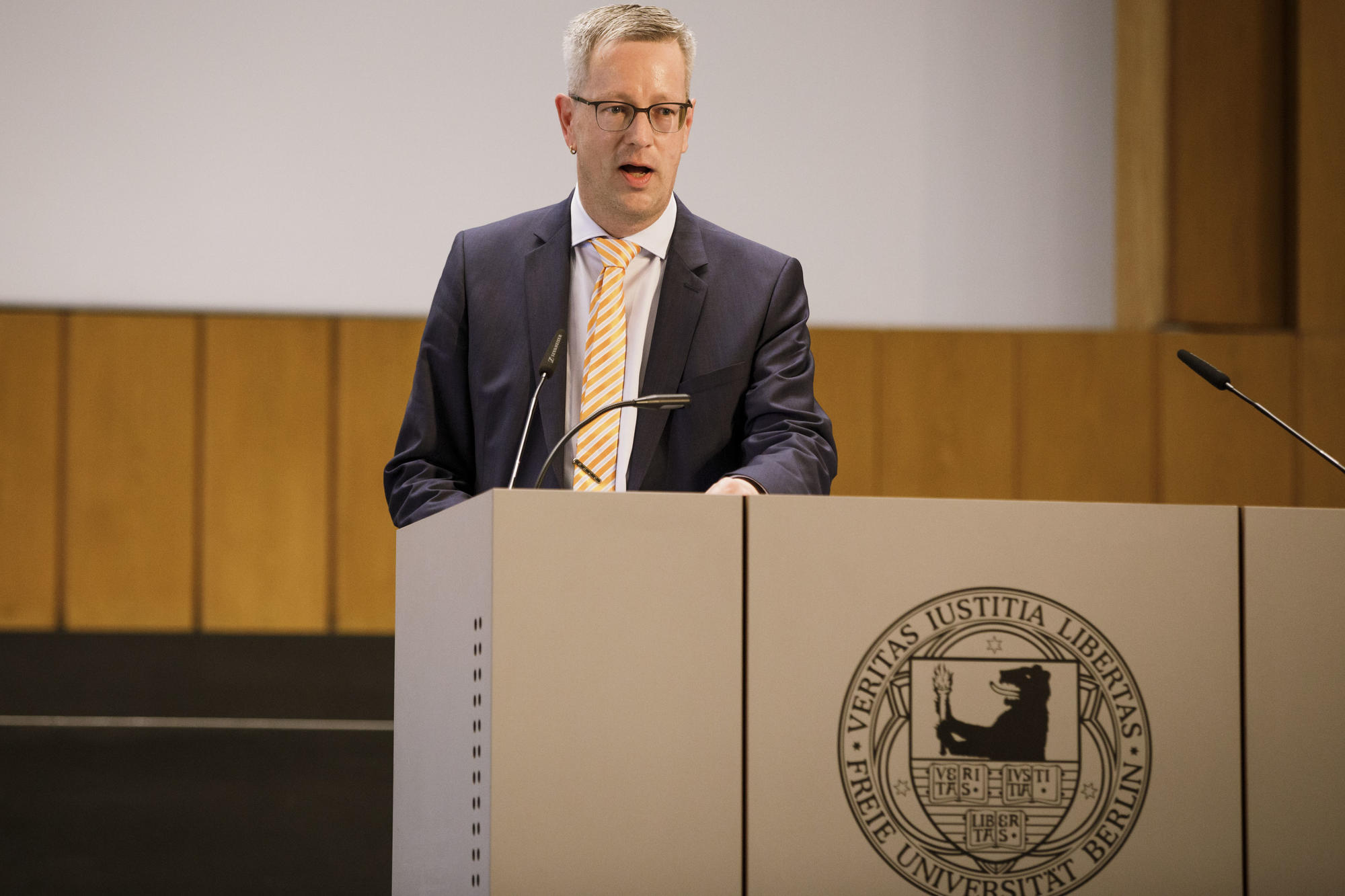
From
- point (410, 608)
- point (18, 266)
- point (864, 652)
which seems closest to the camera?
point (864, 652)

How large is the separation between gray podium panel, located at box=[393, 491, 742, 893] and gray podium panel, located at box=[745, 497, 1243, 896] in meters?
0.04

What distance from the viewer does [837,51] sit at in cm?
513

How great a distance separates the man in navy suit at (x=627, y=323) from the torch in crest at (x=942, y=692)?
631 mm

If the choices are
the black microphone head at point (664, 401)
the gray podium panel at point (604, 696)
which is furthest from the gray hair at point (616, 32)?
the gray podium panel at point (604, 696)

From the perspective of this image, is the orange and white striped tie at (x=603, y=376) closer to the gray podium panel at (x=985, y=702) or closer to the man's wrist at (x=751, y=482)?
the man's wrist at (x=751, y=482)

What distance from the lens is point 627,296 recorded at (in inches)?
81.8

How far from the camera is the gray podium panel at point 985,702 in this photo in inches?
49.4

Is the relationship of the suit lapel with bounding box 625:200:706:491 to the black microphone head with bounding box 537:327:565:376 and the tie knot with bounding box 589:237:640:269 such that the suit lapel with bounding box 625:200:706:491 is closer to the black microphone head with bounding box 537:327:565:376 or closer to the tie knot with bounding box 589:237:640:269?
the tie knot with bounding box 589:237:640:269

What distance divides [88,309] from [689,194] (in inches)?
97.0

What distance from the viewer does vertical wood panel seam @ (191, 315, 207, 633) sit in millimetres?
4906

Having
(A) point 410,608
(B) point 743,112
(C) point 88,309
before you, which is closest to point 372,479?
(C) point 88,309

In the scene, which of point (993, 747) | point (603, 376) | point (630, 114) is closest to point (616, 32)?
point (630, 114)

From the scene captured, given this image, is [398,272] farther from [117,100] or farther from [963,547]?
[963,547]

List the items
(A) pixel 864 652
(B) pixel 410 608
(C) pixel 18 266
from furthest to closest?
1. (C) pixel 18 266
2. (B) pixel 410 608
3. (A) pixel 864 652
